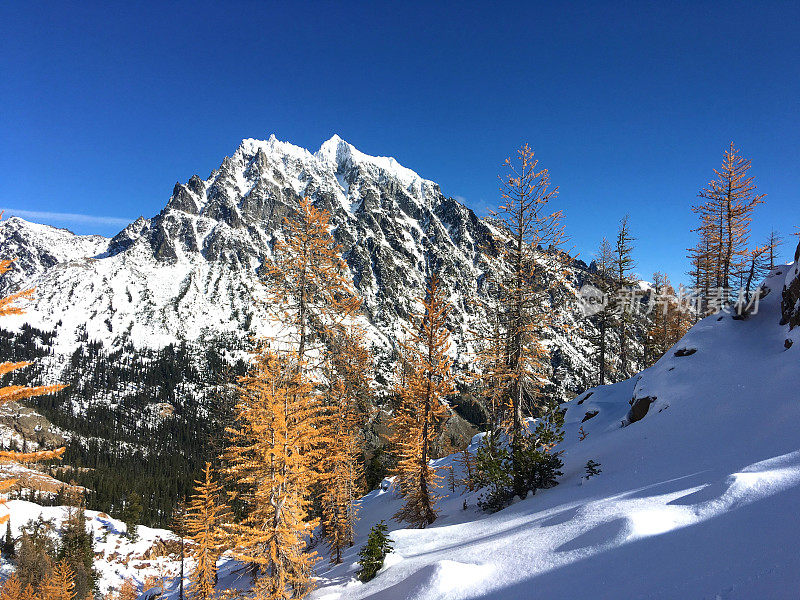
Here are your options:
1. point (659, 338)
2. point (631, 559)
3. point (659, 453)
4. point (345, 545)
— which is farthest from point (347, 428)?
point (659, 338)

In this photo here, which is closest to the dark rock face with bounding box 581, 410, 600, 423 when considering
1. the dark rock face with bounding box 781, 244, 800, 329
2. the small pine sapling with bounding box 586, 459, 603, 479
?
the dark rock face with bounding box 781, 244, 800, 329

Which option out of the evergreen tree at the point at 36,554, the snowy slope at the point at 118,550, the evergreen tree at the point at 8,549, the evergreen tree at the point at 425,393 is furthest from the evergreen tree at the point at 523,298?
the evergreen tree at the point at 8,549

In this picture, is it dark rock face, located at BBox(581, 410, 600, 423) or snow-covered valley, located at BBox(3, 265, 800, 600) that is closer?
snow-covered valley, located at BBox(3, 265, 800, 600)

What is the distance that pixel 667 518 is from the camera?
5191 millimetres

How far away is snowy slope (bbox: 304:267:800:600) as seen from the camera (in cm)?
383

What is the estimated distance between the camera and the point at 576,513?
6641 mm

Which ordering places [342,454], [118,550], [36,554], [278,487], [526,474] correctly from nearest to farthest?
[526,474], [278,487], [342,454], [36,554], [118,550]

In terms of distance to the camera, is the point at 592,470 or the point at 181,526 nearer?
the point at 592,470

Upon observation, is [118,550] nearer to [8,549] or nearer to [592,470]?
[8,549]

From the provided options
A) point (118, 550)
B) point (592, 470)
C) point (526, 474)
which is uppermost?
→ point (592, 470)

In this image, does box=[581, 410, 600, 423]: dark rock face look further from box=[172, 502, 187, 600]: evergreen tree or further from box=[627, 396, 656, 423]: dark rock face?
box=[172, 502, 187, 600]: evergreen tree

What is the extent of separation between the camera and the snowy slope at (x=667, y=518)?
12.6 feet

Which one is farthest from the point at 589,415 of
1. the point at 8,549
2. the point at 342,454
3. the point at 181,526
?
the point at 8,549

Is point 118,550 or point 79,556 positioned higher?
point 79,556
